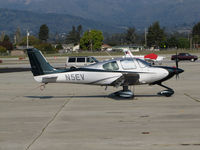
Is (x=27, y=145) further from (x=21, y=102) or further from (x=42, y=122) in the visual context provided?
(x=21, y=102)

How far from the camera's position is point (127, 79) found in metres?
18.1

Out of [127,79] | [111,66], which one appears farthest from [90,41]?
[127,79]

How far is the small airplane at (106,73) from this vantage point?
18172 mm

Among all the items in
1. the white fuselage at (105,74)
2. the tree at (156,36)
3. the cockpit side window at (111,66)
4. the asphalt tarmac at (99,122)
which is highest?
the tree at (156,36)

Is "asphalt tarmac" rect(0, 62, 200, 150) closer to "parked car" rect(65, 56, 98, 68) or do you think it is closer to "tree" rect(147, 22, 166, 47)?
"parked car" rect(65, 56, 98, 68)

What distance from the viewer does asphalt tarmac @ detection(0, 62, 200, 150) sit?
10.0 metres

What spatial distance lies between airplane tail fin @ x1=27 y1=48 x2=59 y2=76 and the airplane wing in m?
2.67

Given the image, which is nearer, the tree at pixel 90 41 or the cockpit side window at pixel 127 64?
the cockpit side window at pixel 127 64

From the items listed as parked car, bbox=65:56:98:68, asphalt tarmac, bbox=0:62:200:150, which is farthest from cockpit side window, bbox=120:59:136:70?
parked car, bbox=65:56:98:68

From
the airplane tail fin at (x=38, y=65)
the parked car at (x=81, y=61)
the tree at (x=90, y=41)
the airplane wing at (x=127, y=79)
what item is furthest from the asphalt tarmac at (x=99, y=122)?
the tree at (x=90, y=41)

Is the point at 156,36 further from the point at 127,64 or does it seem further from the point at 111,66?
the point at 111,66

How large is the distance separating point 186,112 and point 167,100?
10.9 ft

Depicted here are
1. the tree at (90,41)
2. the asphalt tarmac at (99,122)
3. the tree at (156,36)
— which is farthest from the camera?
the tree at (156,36)

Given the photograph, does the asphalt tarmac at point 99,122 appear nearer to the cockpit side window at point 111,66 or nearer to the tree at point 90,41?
the cockpit side window at point 111,66
